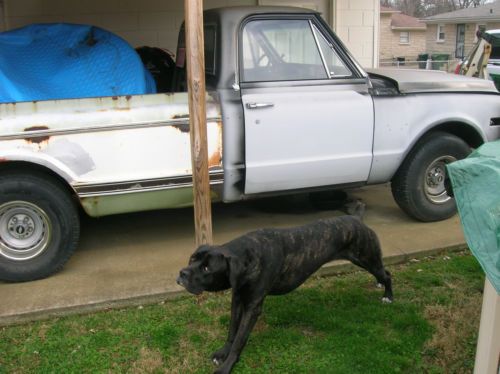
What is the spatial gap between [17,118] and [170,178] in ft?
3.96

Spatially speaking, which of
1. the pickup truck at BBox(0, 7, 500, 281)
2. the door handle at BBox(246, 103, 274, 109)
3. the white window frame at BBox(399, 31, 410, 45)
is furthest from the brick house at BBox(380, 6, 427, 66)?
the door handle at BBox(246, 103, 274, 109)

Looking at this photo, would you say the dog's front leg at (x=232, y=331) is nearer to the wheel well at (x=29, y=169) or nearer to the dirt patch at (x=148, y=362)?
the dirt patch at (x=148, y=362)

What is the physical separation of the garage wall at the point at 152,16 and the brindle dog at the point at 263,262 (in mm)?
5104

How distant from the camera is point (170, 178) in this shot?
4.45 metres

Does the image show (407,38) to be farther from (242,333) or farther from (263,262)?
(242,333)

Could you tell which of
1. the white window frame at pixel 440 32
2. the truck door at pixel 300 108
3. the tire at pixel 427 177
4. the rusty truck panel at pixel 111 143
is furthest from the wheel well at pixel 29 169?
the white window frame at pixel 440 32

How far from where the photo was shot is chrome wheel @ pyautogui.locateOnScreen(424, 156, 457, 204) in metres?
5.38

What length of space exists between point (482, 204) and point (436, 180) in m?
3.07

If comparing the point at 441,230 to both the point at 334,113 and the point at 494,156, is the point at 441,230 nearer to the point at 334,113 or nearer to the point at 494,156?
the point at 334,113

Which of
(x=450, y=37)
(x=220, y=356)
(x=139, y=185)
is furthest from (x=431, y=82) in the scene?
(x=450, y=37)

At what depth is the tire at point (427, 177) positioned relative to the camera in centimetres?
526

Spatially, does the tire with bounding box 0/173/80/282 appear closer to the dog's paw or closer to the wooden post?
the wooden post

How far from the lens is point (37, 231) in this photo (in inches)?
171

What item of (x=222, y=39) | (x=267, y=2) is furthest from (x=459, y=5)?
(x=222, y=39)
